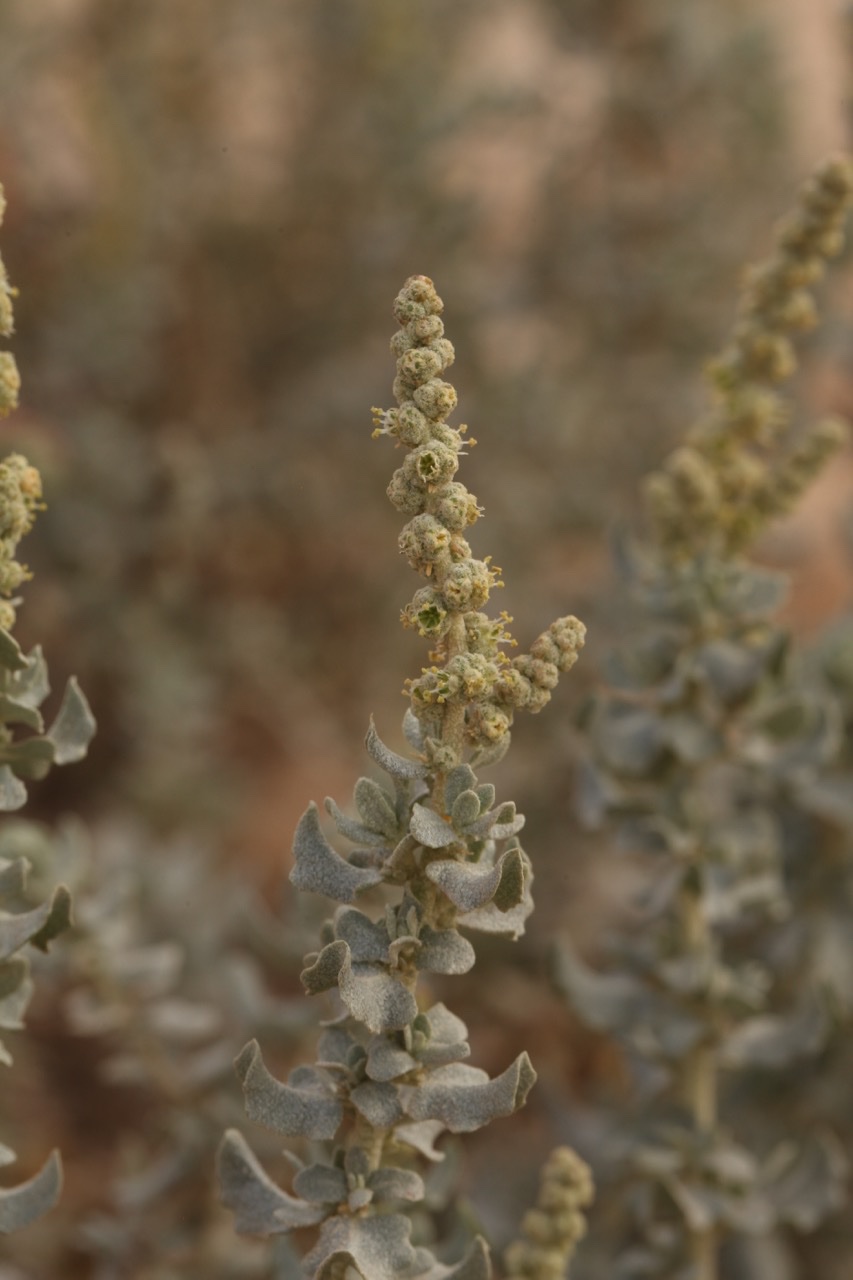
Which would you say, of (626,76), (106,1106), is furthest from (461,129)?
(106,1106)

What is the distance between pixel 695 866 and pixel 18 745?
19.7 inches

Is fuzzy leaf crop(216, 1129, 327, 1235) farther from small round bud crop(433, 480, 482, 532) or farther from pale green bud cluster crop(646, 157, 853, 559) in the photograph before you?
pale green bud cluster crop(646, 157, 853, 559)

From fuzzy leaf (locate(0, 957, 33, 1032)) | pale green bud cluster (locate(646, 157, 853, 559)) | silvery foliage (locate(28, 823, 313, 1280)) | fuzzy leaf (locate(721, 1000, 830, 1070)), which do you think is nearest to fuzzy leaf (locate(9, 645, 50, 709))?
fuzzy leaf (locate(0, 957, 33, 1032))

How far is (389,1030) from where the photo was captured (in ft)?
2.27

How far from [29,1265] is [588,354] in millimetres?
1598

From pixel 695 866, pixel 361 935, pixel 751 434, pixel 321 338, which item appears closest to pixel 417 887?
pixel 361 935

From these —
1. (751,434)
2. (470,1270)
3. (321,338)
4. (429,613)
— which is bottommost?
(470,1270)

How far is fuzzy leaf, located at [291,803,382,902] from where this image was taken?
70cm

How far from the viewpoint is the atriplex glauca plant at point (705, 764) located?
1.05 meters

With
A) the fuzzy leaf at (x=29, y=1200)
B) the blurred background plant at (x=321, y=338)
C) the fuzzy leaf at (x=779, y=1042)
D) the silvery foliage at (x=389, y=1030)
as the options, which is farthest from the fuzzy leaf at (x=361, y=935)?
the blurred background plant at (x=321, y=338)

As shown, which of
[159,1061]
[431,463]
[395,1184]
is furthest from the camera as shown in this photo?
[159,1061]

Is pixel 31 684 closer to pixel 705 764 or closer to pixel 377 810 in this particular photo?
pixel 377 810

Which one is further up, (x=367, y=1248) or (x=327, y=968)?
(x=327, y=968)

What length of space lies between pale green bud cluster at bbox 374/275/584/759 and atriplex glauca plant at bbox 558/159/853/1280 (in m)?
0.41
